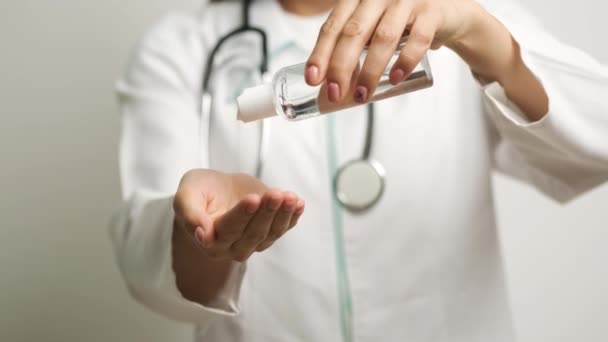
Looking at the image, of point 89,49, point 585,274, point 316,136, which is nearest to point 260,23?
point 316,136

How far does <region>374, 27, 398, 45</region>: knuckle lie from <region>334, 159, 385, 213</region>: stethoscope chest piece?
0.24 m

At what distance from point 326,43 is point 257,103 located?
0.07m

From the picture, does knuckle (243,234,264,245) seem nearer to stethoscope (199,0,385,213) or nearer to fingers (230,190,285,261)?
fingers (230,190,285,261)

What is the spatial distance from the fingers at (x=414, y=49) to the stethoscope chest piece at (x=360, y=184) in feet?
0.76

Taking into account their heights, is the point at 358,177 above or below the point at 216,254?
below

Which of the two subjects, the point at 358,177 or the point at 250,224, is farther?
the point at 358,177

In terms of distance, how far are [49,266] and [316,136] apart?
1.66 ft

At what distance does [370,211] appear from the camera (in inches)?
24.1

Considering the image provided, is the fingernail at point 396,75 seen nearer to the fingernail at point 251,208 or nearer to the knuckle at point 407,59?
the knuckle at point 407,59

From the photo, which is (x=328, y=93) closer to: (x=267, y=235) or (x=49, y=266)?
(x=267, y=235)

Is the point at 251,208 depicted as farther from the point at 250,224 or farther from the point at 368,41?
the point at 368,41

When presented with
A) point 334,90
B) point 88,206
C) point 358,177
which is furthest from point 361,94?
point 88,206

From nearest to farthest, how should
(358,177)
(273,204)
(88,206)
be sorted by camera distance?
(273,204) → (358,177) → (88,206)

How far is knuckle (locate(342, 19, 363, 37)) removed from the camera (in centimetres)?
36
